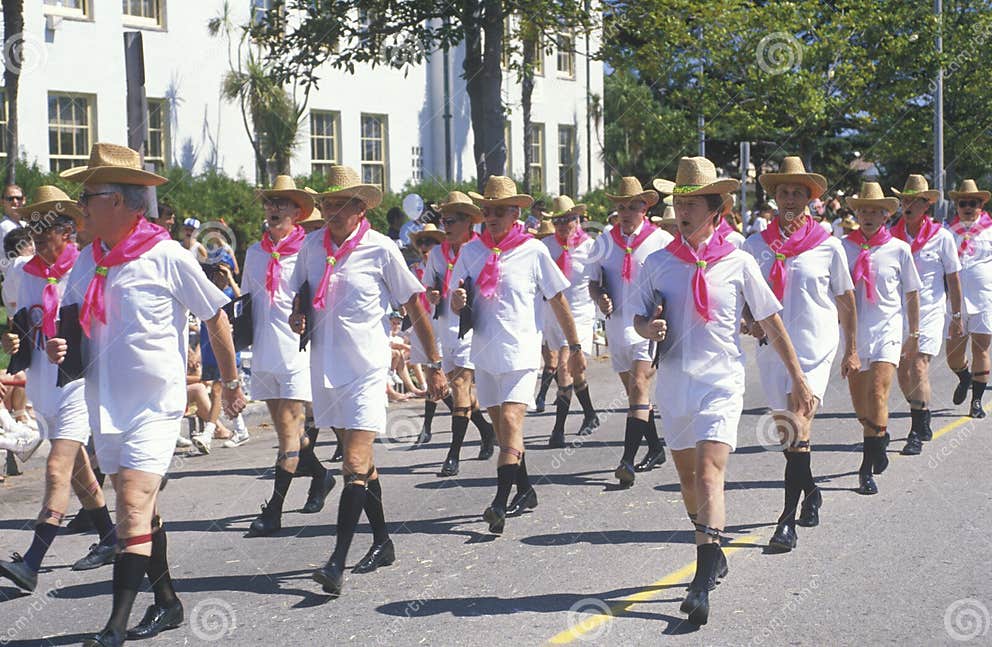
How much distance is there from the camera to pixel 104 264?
5645 millimetres

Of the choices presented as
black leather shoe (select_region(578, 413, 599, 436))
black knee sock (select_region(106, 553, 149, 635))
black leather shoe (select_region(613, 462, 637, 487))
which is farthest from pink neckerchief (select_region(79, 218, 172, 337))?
black leather shoe (select_region(578, 413, 599, 436))

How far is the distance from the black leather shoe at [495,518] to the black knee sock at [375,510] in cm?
81

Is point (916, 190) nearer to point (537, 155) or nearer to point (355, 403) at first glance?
point (355, 403)

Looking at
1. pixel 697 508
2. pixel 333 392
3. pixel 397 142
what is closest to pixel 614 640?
pixel 697 508

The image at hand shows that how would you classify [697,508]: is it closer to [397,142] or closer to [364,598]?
[364,598]

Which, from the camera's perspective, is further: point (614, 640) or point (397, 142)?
point (397, 142)

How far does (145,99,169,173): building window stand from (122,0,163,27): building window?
1.43 meters

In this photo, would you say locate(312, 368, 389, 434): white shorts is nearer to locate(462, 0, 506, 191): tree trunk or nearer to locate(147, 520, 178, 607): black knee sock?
locate(147, 520, 178, 607): black knee sock

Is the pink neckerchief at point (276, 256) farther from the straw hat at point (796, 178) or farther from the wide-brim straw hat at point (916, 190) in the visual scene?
the wide-brim straw hat at point (916, 190)

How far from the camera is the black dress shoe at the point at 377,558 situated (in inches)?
270

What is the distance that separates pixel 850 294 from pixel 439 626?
3.43 m

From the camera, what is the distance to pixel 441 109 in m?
32.0

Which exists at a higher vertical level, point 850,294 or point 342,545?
point 850,294

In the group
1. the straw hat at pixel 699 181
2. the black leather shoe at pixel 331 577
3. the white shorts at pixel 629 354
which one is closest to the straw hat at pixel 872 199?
the white shorts at pixel 629 354
